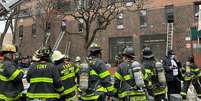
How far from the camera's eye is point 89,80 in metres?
8.50

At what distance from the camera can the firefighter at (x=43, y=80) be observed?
7297 mm

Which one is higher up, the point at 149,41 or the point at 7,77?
the point at 7,77

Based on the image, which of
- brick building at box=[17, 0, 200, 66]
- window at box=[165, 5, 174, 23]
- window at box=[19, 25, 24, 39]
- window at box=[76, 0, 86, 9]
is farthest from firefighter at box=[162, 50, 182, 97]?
window at box=[19, 25, 24, 39]

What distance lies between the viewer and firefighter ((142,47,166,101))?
1002 centimetres

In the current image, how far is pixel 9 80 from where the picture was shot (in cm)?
823

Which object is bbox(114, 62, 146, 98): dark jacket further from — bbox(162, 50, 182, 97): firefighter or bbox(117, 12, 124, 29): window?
bbox(117, 12, 124, 29): window

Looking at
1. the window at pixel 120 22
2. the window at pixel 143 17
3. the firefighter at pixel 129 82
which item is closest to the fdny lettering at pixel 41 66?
the firefighter at pixel 129 82

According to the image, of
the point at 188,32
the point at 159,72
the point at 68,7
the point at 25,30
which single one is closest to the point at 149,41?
the point at 188,32

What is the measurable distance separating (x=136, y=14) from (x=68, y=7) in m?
9.21

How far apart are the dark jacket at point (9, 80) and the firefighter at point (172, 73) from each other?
713 cm

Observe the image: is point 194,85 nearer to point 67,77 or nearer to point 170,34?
point 67,77

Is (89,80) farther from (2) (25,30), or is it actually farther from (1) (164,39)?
(2) (25,30)

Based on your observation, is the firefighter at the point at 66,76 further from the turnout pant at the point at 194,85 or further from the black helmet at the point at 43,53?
the turnout pant at the point at 194,85

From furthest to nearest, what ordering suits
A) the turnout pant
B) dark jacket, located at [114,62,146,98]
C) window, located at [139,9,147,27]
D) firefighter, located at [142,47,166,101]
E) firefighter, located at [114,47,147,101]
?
window, located at [139,9,147,27], the turnout pant, firefighter, located at [142,47,166,101], dark jacket, located at [114,62,146,98], firefighter, located at [114,47,147,101]
